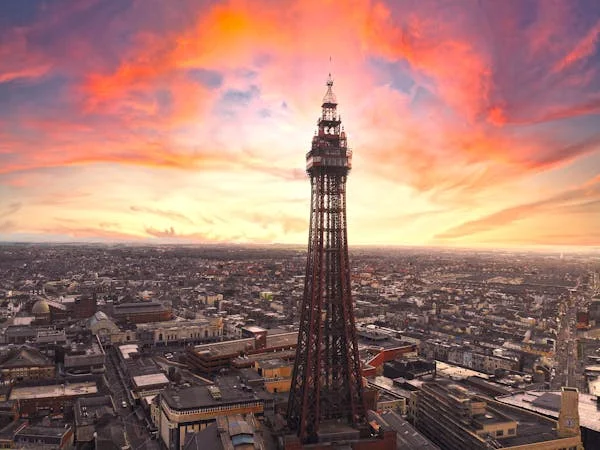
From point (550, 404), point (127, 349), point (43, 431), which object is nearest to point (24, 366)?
point (127, 349)

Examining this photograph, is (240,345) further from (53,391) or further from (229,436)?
(229,436)

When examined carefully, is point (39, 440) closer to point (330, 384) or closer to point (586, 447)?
point (330, 384)

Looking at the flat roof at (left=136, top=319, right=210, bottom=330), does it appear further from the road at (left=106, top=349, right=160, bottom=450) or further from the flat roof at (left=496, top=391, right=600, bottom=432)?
the flat roof at (left=496, top=391, right=600, bottom=432)

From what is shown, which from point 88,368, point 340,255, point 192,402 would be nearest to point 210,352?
point 88,368

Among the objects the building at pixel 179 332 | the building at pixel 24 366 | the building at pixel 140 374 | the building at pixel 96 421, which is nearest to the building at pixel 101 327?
the building at pixel 179 332

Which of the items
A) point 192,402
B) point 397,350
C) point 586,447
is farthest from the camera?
point 397,350

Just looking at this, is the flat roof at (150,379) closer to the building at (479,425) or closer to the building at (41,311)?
the building at (479,425)

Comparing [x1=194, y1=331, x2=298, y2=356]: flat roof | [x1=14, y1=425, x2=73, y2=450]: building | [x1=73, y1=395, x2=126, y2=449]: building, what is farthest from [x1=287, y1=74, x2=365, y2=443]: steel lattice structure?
[x1=194, y1=331, x2=298, y2=356]: flat roof
